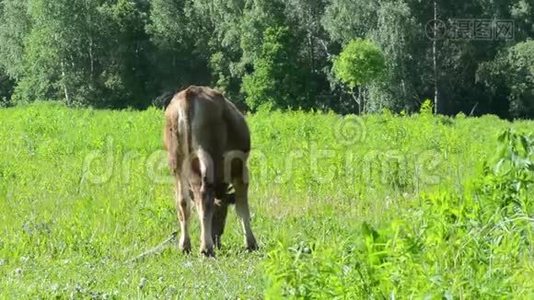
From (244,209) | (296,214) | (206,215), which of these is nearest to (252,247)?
(244,209)

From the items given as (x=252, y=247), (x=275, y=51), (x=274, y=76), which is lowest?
(x=252, y=247)

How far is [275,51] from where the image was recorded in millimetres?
49906

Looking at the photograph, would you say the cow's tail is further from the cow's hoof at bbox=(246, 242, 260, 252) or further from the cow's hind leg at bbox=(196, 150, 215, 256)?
the cow's hoof at bbox=(246, 242, 260, 252)

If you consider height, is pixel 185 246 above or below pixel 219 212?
below

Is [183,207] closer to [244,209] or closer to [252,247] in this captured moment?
[244,209]

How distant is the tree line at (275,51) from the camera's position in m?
45.7

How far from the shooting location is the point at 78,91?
54625 mm

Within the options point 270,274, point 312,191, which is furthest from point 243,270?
point 312,191

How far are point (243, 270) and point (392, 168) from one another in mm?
5374

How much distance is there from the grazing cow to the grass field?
12.7 inches

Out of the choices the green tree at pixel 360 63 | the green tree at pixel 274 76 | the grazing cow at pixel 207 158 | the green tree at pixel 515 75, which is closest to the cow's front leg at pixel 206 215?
the grazing cow at pixel 207 158

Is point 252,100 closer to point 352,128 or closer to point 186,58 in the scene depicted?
point 186,58

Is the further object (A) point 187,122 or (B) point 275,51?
(B) point 275,51

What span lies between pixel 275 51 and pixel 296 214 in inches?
1593
